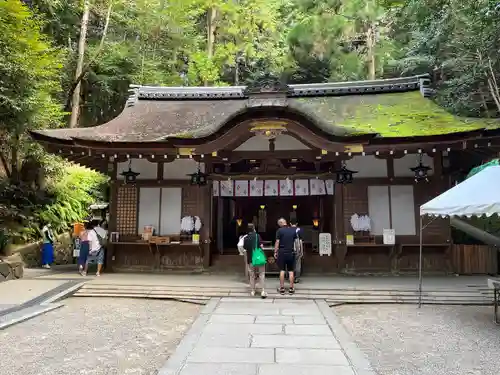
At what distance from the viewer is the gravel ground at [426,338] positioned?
425cm

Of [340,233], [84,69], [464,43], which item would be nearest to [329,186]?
[340,233]

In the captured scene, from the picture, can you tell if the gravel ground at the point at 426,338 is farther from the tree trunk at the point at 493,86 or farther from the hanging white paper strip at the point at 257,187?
the tree trunk at the point at 493,86

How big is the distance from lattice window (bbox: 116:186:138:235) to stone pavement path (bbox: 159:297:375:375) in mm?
4587

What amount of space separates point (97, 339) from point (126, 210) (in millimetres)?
5785

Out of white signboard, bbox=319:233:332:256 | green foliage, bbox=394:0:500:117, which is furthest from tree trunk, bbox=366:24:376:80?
white signboard, bbox=319:233:332:256

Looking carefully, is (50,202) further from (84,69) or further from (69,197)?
(84,69)

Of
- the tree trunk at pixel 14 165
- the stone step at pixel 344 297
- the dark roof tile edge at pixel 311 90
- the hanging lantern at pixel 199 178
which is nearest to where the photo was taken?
the stone step at pixel 344 297

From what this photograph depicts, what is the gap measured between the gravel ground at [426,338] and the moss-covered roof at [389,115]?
407cm

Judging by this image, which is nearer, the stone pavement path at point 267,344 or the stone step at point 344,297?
the stone pavement path at point 267,344

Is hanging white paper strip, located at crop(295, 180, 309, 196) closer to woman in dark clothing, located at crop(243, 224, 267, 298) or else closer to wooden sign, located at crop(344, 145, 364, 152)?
wooden sign, located at crop(344, 145, 364, 152)

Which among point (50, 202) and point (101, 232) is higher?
point (50, 202)

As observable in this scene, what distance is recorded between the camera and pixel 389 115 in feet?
35.9

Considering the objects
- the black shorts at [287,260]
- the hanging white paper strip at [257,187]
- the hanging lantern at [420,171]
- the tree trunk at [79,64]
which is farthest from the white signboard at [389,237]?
the tree trunk at [79,64]

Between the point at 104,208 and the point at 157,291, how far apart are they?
29.4 feet
